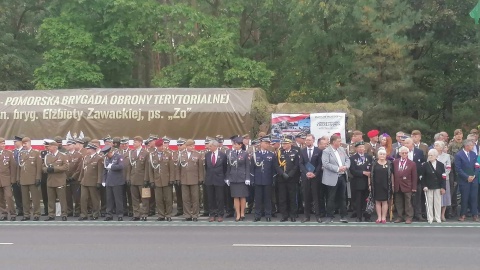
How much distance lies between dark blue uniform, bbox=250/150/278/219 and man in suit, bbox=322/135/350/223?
1150 mm

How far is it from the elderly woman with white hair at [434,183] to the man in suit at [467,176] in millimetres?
553

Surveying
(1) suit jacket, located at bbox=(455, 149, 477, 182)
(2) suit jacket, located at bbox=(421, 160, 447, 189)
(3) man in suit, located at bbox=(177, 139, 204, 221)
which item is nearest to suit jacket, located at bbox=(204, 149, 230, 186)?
(3) man in suit, located at bbox=(177, 139, 204, 221)

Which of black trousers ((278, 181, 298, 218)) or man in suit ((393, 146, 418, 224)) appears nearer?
man in suit ((393, 146, 418, 224))

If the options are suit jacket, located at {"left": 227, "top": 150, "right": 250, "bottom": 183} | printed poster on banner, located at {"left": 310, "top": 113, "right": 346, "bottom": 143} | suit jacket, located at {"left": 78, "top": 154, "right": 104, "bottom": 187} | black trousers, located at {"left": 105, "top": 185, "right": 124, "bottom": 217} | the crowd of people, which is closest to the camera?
the crowd of people

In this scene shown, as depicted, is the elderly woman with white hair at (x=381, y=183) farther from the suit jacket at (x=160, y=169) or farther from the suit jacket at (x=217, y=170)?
the suit jacket at (x=160, y=169)

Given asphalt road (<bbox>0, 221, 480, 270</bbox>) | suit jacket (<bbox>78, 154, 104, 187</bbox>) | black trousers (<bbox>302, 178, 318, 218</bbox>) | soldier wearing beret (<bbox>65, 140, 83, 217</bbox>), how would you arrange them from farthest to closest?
soldier wearing beret (<bbox>65, 140, 83, 217</bbox>) → suit jacket (<bbox>78, 154, 104, 187</bbox>) → black trousers (<bbox>302, 178, 318, 218</bbox>) → asphalt road (<bbox>0, 221, 480, 270</bbox>)

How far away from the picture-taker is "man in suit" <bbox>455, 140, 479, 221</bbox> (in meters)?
15.7

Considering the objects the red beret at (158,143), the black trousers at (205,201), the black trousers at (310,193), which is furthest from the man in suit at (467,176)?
the red beret at (158,143)

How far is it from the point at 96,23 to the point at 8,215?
13.4m

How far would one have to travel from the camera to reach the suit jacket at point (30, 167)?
16797 mm

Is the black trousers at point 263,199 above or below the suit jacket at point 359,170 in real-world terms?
below

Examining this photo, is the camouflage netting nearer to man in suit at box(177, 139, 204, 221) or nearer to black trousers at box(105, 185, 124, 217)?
man in suit at box(177, 139, 204, 221)

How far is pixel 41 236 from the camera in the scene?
13.8 m

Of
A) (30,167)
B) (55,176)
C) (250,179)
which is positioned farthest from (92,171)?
(250,179)
